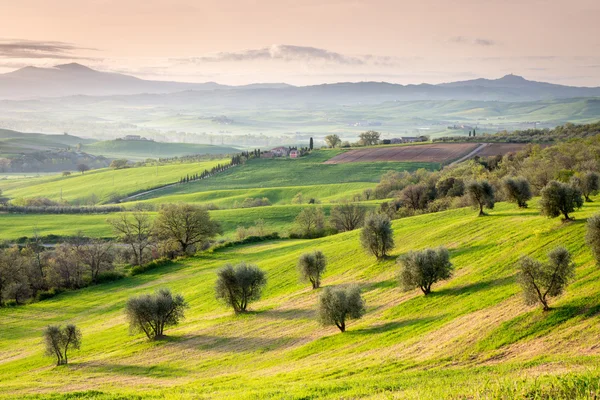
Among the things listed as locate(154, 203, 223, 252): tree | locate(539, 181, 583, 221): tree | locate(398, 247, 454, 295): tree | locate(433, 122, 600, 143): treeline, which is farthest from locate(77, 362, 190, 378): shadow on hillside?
locate(433, 122, 600, 143): treeline

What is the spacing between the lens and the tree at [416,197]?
9419cm

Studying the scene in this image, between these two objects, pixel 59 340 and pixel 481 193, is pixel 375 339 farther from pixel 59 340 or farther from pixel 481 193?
pixel 481 193

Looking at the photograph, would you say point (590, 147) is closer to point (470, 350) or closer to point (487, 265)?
point (487, 265)

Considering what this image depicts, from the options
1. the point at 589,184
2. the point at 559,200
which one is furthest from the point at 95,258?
the point at 589,184

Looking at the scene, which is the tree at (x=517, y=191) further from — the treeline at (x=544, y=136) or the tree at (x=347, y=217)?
the treeline at (x=544, y=136)

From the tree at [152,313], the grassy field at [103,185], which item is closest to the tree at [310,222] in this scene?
the tree at [152,313]

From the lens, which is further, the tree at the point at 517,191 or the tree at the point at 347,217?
the tree at the point at 347,217

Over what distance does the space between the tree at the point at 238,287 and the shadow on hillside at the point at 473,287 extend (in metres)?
18.8

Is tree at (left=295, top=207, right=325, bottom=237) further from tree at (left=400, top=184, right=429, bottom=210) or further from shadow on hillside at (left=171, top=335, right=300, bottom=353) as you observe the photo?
shadow on hillside at (left=171, top=335, right=300, bottom=353)

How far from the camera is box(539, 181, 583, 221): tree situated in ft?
149

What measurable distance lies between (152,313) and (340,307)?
18.2 m

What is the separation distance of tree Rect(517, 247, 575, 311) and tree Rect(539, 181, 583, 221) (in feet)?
44.8

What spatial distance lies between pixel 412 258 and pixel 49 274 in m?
55.7

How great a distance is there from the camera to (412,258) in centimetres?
4350
